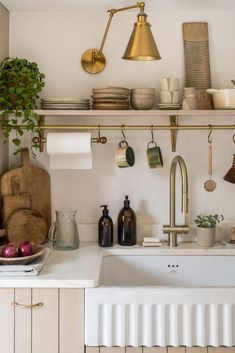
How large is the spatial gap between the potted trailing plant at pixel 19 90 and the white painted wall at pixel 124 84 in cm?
22

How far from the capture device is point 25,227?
2260mm

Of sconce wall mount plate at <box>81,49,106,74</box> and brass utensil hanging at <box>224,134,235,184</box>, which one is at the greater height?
sconce wall mount plate at <box>81,49,106,74</box>

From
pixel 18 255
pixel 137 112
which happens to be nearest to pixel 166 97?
pixel 137 112

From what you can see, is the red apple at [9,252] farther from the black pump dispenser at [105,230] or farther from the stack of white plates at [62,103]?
the stack of white plates at [62,103]

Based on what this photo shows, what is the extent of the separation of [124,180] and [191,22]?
2.79 feet

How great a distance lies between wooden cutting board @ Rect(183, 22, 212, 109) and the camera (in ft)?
7.79

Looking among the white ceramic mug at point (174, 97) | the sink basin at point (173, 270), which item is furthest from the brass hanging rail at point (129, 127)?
the sink basin at point (173, 270)

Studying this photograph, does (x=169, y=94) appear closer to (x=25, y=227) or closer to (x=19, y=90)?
(x=19, y=90)

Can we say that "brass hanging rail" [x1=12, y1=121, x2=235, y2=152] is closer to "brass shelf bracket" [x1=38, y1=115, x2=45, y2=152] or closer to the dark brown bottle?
"brass shelf bracket" [x1=38, y1=115, x2=45, y2=152]

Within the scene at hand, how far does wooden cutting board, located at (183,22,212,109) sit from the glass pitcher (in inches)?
34.3

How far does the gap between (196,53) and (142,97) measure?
0.39 m

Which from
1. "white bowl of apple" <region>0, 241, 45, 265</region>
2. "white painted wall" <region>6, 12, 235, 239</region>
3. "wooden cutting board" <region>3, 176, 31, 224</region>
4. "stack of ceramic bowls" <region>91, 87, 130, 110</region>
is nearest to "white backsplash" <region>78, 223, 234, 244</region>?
"white painted wall" <region>6, 12, 235, 239</region>

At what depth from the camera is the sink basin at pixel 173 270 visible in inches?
89.4

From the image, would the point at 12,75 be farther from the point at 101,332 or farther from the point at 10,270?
the point at 101,332
